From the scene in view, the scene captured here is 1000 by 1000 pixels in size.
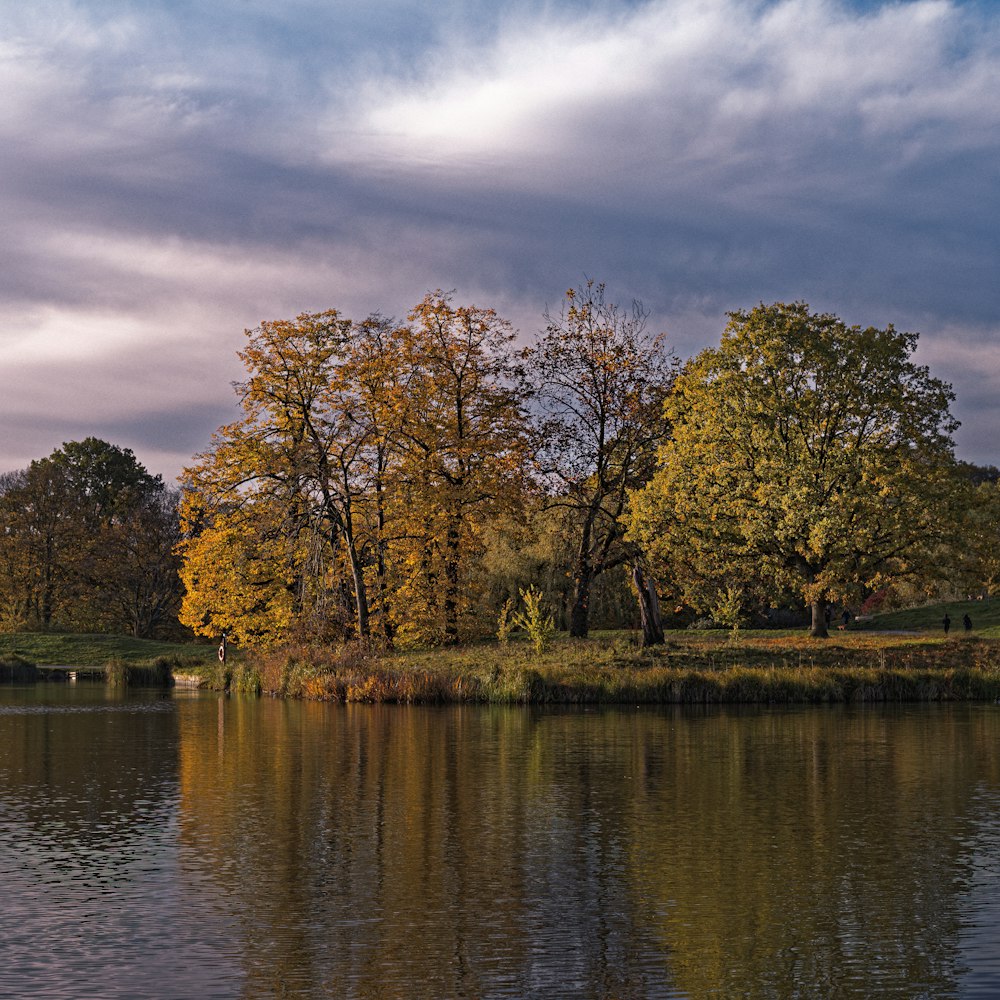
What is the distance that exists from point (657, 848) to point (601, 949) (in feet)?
15.9

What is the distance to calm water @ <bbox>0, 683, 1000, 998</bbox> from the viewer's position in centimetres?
1053

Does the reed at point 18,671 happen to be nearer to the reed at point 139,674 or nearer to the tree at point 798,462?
the reed at point 139,674

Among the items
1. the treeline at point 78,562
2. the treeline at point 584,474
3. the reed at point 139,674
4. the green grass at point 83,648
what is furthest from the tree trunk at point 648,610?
the treeline at point 78,562

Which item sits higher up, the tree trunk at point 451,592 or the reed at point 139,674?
the tree trunk at point 451,592

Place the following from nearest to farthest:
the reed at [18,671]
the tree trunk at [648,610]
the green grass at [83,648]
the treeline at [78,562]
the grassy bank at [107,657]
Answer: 1. the tree trunk at [648,610]
2. the grassy bank at [107,657]
3. the reed at [18,671]
4. the green grass at [83,648]
5. the treeline at [78,562]

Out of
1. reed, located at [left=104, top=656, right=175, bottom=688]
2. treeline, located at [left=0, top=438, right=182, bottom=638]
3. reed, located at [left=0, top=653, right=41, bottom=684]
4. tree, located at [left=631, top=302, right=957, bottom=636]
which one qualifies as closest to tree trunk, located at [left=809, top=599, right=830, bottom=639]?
tree, located at [left=631, top=302, right=957, bottom=636]

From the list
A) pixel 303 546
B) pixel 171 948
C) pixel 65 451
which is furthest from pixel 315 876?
pixel 65 451

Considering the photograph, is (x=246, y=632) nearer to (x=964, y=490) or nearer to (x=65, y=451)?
(x=964, y=490)

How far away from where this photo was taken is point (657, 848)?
15898mm

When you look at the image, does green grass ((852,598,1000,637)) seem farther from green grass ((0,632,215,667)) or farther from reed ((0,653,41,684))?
reed ((0,653,41,684))

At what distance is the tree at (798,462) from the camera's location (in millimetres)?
50406

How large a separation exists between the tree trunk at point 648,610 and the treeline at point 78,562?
148 ft

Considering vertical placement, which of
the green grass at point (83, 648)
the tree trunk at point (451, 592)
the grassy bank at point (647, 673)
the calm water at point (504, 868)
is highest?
the tree trunk at point (451, 592)

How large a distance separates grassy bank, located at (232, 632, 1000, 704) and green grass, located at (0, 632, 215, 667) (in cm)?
2457
